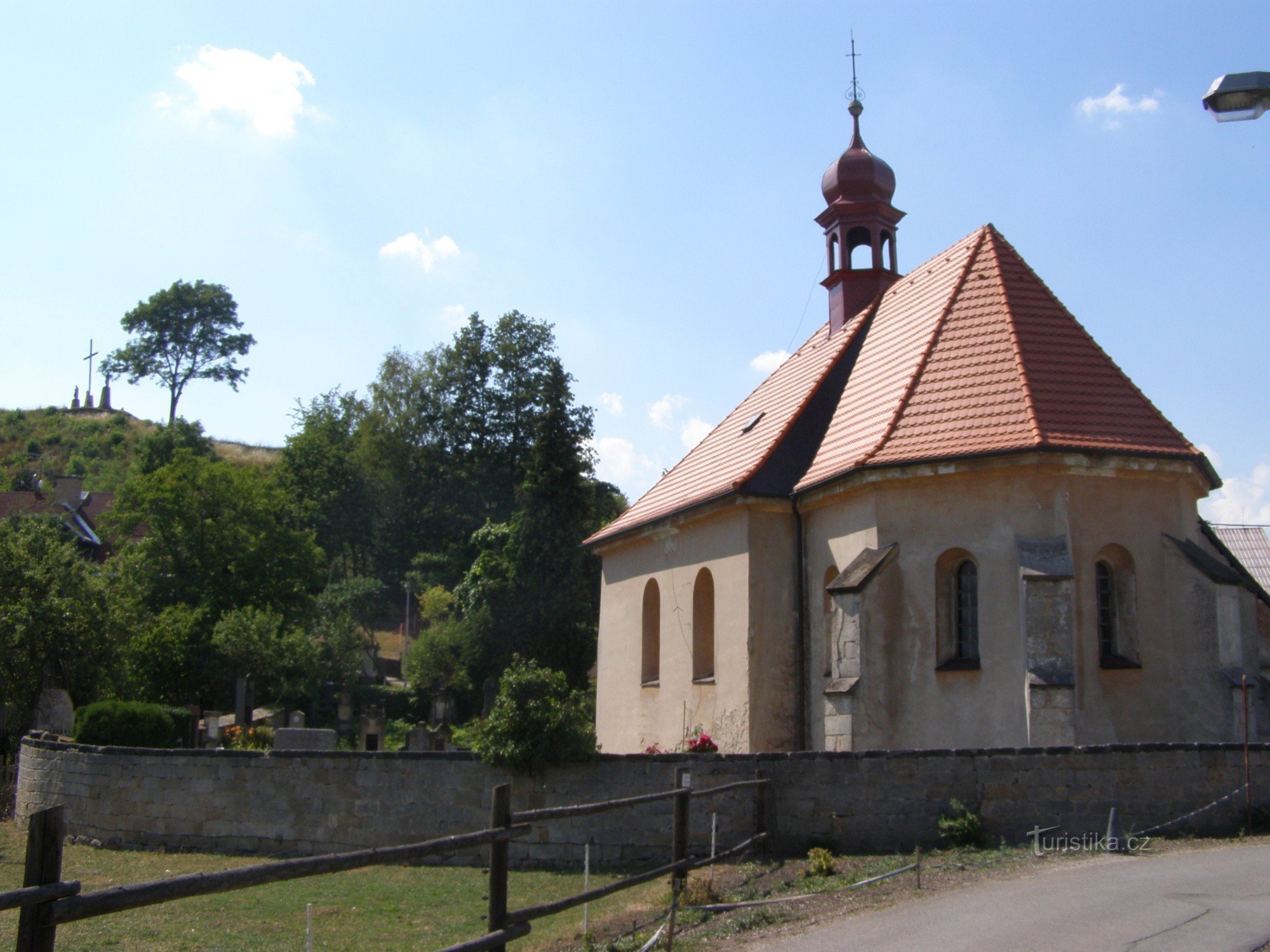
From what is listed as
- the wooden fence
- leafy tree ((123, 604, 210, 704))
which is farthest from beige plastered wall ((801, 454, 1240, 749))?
leafy tree ((123, 604, 210, 704))

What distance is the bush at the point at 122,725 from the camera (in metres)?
22.7

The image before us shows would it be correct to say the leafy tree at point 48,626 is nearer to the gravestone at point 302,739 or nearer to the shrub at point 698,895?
the gravestone at point 302,739

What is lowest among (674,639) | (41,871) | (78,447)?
(41,871)

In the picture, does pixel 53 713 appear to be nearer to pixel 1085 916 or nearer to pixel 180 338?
pixel 1085 916

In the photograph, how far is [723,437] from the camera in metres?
25.1

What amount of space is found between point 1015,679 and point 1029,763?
2.90m

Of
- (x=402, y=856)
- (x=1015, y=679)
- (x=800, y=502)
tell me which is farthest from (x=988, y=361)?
(x=402, y=856)

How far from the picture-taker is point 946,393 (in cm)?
1783

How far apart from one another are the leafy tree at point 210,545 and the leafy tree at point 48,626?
34.6ft

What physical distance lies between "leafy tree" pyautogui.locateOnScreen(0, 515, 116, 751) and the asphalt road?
2498 cm

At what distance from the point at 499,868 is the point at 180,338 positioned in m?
82.0

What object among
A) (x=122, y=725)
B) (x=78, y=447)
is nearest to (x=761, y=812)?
(x=122, y=725)

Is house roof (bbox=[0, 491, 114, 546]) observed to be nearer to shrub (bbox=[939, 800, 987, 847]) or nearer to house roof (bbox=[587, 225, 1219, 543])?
house roof (bbox=[587, 225, 1219, 543])

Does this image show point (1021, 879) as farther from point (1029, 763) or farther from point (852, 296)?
point (852, 296)
